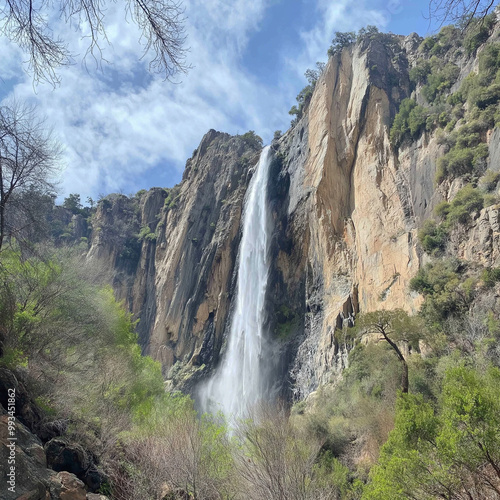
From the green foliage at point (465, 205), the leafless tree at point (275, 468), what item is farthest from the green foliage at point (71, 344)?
the green foliage at point (465, 205)

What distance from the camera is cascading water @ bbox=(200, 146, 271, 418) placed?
87.8 feet

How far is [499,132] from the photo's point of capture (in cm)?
1627

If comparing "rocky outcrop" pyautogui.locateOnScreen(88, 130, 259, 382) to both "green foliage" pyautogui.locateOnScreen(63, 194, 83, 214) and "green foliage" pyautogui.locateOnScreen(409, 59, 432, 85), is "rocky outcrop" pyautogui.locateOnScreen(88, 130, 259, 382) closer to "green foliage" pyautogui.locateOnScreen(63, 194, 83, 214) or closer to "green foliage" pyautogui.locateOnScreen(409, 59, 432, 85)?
"green foliage" pyautogui.locateOnScreen(63, 194, 83, 214)

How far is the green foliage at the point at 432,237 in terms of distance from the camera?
16.7 meters

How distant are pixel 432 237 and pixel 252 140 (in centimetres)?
3513

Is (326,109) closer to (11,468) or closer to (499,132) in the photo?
(499,132)

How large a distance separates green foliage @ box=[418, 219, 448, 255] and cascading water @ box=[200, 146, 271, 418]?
48.2ft

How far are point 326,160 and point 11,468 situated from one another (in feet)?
84.9

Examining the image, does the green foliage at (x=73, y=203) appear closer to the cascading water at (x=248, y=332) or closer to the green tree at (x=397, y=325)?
the cascading water at (x=248, y=332)

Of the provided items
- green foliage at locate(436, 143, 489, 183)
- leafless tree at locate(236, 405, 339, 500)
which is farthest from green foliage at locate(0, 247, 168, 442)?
green foliage at locate(436, 143, 489, 183)

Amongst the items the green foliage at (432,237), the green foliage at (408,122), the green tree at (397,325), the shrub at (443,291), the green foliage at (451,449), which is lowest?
the green foliage at (451,449)

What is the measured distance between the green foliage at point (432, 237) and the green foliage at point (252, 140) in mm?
32821

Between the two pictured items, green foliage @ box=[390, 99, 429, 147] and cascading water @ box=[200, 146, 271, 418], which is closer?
green foliage @ box=[390, 99, 429, 147]

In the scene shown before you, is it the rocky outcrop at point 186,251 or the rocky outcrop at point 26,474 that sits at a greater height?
the rocky outcrop at point 186,251
